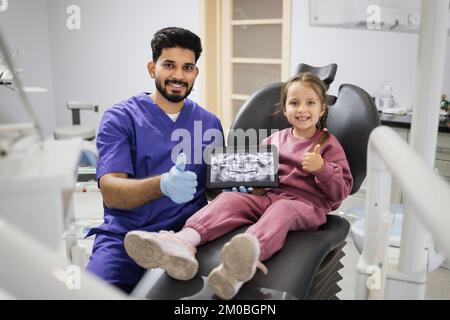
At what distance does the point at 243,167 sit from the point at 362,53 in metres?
1.85

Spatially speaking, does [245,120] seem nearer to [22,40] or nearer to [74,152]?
[74,152]

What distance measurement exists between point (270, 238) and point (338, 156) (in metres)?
0.46

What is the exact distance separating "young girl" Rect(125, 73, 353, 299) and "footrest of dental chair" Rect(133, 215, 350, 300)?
0.09ft

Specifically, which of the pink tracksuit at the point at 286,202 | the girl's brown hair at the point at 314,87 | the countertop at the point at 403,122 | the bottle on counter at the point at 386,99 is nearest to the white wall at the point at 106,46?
the bottle on counter at the point at 386,99

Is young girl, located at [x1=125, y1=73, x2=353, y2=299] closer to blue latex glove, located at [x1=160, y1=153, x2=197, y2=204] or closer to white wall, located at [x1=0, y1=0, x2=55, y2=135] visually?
blue latex glove, located at [x1=160, y1=153, x2=197, y2=204]

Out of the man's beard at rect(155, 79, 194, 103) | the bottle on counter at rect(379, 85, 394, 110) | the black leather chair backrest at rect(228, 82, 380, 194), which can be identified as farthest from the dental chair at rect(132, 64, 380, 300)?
the bottle on counter at rect(379, 85, 394, 110)

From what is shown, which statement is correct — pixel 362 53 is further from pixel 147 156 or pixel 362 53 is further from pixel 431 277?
pixel 147 156

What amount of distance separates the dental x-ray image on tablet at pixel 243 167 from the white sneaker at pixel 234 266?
1.71 feet

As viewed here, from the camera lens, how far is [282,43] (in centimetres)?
340

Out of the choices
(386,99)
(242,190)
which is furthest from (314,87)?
(386,99)

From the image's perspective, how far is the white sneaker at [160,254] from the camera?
3.45 feet

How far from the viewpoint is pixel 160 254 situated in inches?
41.9
